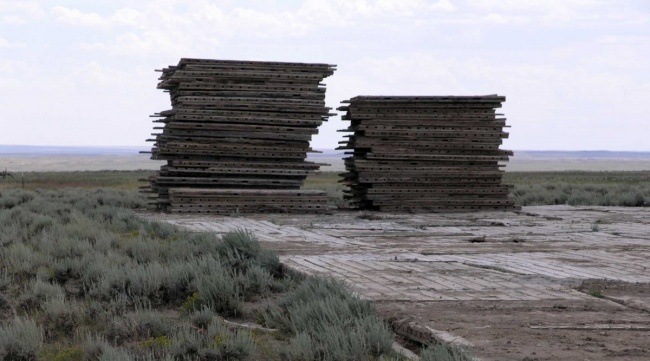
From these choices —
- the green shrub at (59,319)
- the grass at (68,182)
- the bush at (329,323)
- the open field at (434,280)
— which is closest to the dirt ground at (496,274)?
the open field at (434,280)

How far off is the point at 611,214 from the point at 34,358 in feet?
50.9

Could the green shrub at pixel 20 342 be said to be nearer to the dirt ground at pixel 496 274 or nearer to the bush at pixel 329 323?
the bush at pixel 329 323

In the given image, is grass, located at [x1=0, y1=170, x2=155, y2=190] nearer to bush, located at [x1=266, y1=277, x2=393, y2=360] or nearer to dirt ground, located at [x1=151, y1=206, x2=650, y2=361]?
dirt ground, located at [x1=151, y1=206, x2=650, y2=361]

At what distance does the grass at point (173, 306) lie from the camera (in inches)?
299

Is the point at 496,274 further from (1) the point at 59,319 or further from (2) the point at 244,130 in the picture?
(2) the point at 244,130

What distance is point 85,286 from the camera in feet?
37.7

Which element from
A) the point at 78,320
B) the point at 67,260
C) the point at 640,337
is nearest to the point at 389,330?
the point at 640,337

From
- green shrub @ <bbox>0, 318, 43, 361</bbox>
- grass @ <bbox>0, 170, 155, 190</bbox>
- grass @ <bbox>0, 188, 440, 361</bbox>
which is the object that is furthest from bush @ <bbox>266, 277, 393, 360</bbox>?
Result: grass @ <bbox>0, 170, 155, 190</bbox>

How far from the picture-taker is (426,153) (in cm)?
2259

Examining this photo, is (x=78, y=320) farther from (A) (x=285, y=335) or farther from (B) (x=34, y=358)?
(A) (x=285, y=335)

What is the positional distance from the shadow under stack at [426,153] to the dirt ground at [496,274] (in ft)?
9.21

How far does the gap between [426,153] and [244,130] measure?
396cm

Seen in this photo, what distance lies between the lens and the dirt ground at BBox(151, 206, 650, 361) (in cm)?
735

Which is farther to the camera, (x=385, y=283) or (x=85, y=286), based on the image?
(x=85, y=286)
